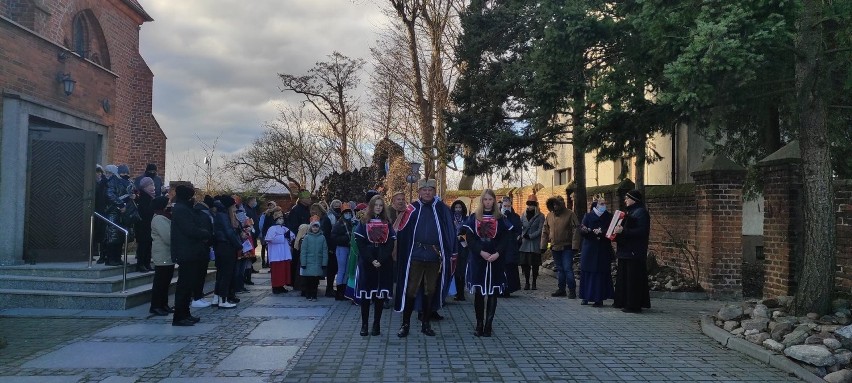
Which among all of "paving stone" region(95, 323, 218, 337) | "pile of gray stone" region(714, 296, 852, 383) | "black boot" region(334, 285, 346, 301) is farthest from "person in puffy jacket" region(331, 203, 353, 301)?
"pile of gray stone" region(714, 296, 852, 383)

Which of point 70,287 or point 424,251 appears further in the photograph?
point 70,287

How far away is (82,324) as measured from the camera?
345 inches

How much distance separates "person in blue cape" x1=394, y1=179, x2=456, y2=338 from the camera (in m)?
8.09

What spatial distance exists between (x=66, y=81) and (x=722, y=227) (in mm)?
12422

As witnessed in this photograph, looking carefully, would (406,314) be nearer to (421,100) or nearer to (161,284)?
(161,284)

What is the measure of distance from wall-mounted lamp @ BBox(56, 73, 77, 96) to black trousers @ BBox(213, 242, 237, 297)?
5.28 meters

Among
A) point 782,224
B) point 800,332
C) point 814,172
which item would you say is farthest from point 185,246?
point 782,224

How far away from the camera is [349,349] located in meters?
7.43

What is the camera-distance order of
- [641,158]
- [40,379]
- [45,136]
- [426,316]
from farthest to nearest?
[641,158]
[45,136]
[426,316]
[40,379]

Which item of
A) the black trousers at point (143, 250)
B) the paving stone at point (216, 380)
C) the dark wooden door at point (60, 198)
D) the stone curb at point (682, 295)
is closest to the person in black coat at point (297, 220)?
the black trousers at point (143, 250)

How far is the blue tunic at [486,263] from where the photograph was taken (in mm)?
8227

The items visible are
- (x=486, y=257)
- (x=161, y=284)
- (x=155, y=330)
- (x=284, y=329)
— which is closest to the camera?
(x=486, y=257)

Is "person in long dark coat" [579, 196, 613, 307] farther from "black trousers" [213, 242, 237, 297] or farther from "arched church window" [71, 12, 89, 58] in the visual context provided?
"arched church window" [71, 12, 89, 58]

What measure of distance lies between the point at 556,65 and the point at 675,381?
22.3ft
